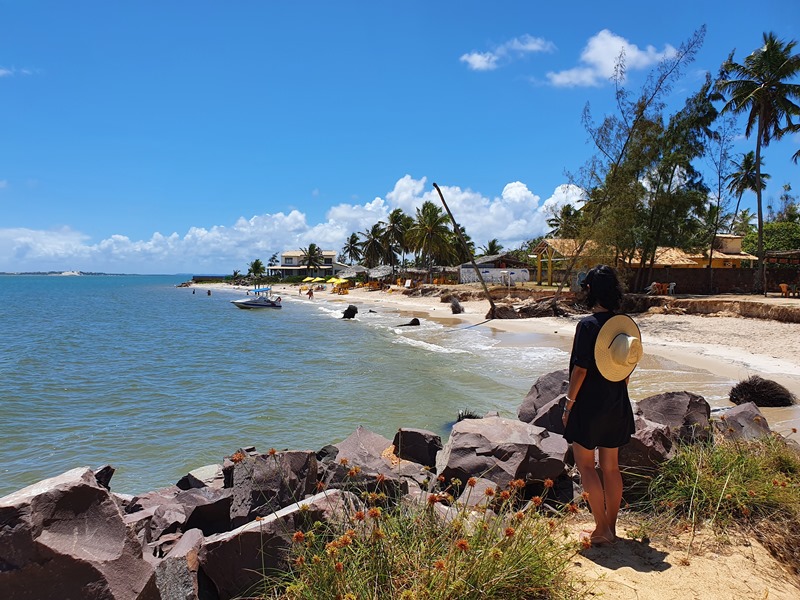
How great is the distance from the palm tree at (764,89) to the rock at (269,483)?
33222mm

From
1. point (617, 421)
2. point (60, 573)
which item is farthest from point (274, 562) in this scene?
point (617, 421)

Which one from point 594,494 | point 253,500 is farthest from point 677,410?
point 253,500

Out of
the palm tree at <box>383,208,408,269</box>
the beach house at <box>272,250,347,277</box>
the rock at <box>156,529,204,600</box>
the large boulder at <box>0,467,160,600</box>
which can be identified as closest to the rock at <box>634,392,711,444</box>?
the rock at <box>156,529,204,600</box>

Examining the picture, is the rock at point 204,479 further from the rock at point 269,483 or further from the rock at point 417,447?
the rock at point 417,447

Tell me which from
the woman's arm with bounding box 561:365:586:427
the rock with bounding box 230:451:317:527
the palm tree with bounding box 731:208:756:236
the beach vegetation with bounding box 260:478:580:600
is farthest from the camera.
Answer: the palm tree with bounding box 731:208:756:236

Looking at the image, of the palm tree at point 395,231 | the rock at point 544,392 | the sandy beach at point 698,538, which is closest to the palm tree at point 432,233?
the palm tree at point 395,231

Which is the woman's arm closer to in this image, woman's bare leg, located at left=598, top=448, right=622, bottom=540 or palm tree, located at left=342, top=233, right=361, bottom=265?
woman's bare leg, located at left=598, top=448, right=622, bottom=540

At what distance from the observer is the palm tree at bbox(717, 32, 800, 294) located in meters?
30.9

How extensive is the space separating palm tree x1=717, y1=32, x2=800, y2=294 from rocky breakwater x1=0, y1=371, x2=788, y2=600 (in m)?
31.1

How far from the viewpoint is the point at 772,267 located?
3341 centimetres

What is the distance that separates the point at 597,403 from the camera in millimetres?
3781

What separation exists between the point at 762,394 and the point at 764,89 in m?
28.8

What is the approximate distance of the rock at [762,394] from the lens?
421 inches

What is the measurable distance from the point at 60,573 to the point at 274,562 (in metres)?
1.23
